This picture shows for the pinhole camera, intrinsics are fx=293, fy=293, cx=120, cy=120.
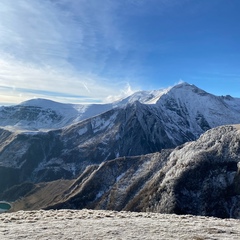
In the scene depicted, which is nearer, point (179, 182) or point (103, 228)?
point (103, 228)

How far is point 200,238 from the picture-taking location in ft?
77.9

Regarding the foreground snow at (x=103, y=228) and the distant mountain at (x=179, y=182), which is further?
the distant mountain at (x=179, y=182)

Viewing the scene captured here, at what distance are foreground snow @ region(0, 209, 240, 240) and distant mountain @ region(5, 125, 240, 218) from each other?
94.1 metres

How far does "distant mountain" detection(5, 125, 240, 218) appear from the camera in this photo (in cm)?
12369

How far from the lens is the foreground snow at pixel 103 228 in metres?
23.8

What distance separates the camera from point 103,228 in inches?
1016

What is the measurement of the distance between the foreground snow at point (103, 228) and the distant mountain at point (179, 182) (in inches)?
3703

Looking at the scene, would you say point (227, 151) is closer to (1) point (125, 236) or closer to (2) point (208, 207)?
(2) point (208, 207)

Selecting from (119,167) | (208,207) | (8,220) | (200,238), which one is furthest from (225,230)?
(119,167)

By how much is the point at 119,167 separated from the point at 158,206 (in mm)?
65744

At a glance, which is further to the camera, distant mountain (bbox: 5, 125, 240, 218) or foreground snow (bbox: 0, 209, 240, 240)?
distant mountain (bbox: 5, 125, 240, 218)

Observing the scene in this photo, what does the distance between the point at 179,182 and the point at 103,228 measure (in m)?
118

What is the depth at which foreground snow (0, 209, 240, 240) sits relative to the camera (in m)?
23.8

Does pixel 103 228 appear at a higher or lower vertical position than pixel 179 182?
higher
